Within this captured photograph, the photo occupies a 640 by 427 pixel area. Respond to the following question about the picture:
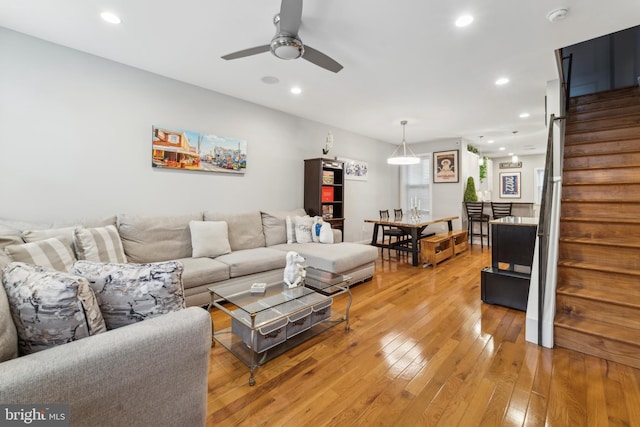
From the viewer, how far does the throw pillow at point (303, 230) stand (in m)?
4.13

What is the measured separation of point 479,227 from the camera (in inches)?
267

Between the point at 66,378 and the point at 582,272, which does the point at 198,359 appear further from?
the point at 582,272

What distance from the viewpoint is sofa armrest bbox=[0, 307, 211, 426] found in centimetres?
79

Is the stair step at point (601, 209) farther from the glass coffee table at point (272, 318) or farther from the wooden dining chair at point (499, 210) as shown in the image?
the wooden dining chair at point (499, 210)

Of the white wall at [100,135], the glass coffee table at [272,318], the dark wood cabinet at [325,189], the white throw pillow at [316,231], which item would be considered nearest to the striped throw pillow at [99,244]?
the white wall at [100,135]

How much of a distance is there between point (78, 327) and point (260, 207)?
3.49m

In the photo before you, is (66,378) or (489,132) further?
(489,132)

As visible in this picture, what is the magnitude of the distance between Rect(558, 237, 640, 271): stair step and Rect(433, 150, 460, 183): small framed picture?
4.16 m

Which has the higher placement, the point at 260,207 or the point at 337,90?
the point at 337,90

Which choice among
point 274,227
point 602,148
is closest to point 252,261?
point 274,227

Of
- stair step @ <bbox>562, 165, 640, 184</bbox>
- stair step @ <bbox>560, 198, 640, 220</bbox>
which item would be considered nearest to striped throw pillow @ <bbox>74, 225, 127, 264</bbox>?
stair step @ <bbox>560, 198, 640, 220</bbox>

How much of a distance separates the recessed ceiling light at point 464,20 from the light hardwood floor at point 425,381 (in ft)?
8.61

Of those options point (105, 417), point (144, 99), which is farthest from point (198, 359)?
point (144, 99)

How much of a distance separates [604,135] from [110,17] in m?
5.43
